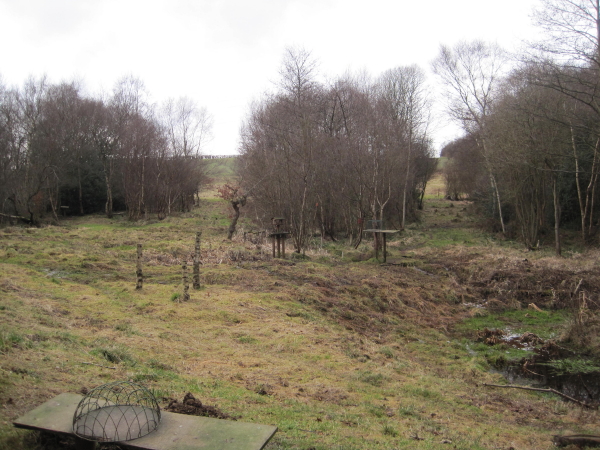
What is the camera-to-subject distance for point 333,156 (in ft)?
84.3

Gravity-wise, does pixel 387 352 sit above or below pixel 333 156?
below

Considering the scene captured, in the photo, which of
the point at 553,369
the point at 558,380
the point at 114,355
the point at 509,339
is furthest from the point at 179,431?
the point at 509,339

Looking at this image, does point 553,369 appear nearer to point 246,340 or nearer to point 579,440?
point 579,440

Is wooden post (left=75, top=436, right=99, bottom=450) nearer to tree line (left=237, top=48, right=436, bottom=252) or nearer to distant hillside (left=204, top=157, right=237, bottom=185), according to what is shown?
tree line (left=237, top=48, right=436, bottom=252)

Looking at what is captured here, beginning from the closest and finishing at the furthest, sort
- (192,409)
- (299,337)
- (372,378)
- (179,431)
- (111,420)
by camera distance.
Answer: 1. (179,431)
2. (111,420)
3. (192,409)
4. (372,378)
5. (299,337)

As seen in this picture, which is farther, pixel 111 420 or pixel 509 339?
pixel 509 339

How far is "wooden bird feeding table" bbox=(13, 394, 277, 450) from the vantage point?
3.67m

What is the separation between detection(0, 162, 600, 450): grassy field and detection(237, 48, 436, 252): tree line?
199 inches

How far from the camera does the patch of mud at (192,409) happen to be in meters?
4.70

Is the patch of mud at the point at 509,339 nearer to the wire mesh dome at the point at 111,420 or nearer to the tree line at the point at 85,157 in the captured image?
the wire mesh dome at the point at 111,420

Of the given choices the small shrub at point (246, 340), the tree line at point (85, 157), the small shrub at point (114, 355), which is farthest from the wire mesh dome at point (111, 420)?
the tree line at point (85, 157)

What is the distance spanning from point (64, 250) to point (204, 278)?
264 inches

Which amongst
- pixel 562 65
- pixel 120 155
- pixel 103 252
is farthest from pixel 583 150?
pixel 120 155

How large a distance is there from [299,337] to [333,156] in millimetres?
17908
